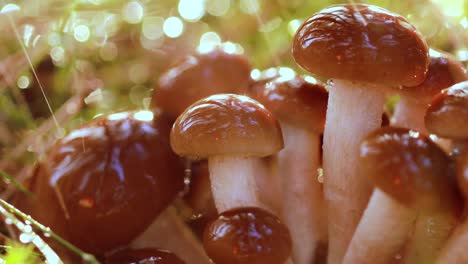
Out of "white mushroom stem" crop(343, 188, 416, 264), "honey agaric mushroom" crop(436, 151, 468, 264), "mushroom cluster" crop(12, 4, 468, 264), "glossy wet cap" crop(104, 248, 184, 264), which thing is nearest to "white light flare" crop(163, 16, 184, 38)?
"mushroom cluster" crop(12, 4, 468, 264)

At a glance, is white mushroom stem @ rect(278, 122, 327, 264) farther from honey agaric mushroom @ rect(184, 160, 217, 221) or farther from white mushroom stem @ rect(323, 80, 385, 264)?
honey agaric mushroom @ rect(184, 160, 217, 221)

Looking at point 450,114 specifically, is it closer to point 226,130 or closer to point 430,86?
point 430,86

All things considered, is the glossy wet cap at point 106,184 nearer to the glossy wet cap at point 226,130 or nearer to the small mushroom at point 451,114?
the glossy wet cap at point 226,130

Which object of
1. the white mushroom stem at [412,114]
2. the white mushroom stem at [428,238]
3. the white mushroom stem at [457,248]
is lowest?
the white mushroom stem at [428,238]

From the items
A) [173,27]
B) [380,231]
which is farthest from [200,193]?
[173,27]

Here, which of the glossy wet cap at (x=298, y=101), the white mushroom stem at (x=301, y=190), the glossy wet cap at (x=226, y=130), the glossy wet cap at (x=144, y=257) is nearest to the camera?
the glossy wet cap at (x=226, y=130)

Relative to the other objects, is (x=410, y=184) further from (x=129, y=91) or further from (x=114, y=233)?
(x=129, y=91)

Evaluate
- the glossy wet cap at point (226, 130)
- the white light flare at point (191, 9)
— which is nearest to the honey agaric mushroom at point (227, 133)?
the glossy wet cap at point (226, 130)

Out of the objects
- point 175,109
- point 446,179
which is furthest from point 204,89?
Result: point 446,179
